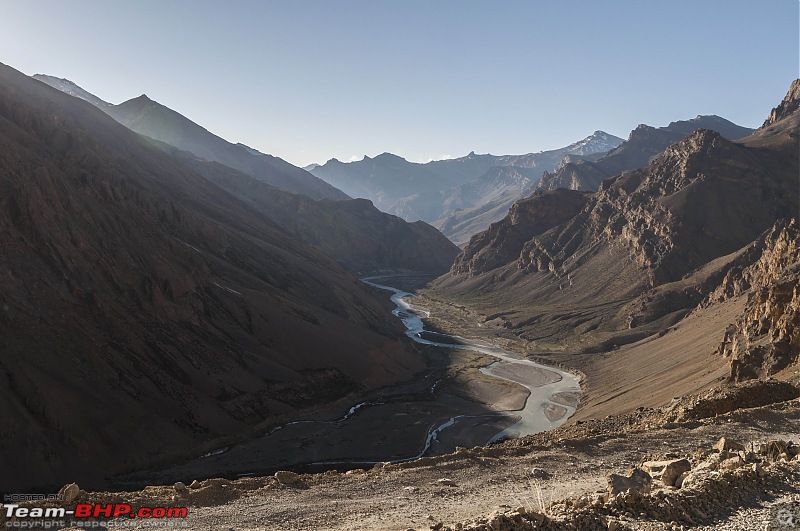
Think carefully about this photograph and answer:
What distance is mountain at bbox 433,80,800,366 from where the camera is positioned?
415 feet

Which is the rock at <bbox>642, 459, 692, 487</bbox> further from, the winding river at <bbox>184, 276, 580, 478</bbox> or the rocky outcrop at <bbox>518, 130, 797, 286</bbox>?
the rocky outcrop at <bbox>518, 130, 797, 286</bbox>

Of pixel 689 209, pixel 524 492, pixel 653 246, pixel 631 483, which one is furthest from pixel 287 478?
pixel 689 209

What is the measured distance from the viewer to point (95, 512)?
1745 cm

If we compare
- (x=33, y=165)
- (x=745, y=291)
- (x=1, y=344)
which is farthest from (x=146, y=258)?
(x=745, y=291)

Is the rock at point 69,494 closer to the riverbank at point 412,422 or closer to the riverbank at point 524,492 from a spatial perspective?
the riverbank at point 524,492

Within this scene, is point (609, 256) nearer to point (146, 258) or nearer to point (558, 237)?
point (558, 237)

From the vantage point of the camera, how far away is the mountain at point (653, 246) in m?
126

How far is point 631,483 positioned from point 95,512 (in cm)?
1524

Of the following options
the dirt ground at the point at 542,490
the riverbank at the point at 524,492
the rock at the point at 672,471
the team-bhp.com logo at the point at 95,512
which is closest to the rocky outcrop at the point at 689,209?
the dirt ground at the point at 542,490

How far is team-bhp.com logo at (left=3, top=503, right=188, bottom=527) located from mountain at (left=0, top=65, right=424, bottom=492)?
96.6 ft

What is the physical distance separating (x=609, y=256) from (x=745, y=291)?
62423 mm

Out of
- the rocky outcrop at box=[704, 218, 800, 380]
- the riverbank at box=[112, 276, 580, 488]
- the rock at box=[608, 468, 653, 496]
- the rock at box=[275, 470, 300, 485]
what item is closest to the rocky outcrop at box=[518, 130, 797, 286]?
the rocky outcrop at box=[704, 218, 800, 380]

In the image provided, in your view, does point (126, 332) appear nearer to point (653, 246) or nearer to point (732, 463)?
point (732, 463)

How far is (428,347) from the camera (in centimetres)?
12094
